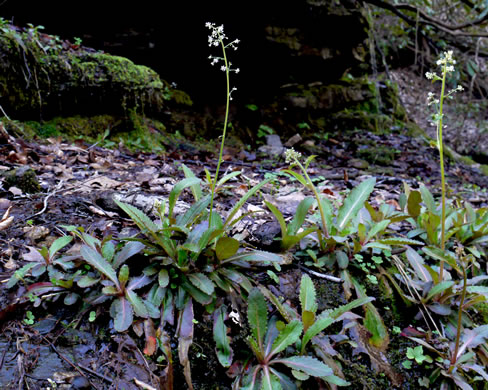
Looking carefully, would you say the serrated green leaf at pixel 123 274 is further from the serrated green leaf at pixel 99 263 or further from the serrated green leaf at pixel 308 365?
the serrated green leaf at pixel 308 365

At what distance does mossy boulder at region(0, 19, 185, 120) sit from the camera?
158 inches

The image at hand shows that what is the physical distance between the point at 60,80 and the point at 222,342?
4350mm

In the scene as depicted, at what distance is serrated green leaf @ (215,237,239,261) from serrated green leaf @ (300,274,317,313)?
0.38m

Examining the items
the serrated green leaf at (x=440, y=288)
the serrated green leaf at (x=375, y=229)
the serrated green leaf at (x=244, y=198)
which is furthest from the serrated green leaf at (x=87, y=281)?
the serrated green leaf at (x=440, y=288)

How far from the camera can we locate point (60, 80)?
438cm

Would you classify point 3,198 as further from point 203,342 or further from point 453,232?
point 453,232

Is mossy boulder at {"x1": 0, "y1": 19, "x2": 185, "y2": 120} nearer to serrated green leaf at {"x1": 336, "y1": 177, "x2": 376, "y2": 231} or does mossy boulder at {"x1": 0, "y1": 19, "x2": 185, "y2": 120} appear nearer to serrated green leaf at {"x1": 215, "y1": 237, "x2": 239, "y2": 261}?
serrated green leaf at {"x1": 215, "y1": 237, "x2": 239, "y2": 261}

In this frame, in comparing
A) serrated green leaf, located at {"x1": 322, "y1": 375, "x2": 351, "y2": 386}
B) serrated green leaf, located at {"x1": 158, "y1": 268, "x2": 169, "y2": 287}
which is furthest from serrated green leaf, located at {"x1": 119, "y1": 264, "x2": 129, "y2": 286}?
serrated green leaf, located at {"x1": 322, "y1": 375, "x2": 351, "y2": 386}

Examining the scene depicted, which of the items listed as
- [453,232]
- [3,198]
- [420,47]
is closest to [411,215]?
[453,232]

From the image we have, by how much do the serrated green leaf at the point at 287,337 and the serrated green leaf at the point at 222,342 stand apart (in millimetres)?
189

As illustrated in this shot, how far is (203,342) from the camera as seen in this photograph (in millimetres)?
1470

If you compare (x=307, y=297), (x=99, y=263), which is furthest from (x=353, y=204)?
(x=99, y=263)

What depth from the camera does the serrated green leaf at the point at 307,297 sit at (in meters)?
1.57

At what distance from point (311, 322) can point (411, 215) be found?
1294mm
